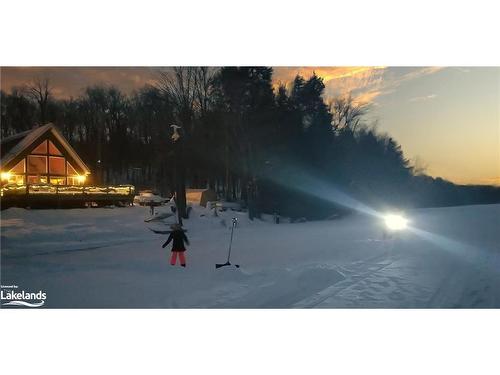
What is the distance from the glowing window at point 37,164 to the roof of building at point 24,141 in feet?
1.84

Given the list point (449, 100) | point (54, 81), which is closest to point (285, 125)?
point (449, 100)

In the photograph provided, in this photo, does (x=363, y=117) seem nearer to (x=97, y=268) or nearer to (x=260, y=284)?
(x=260, y=284)

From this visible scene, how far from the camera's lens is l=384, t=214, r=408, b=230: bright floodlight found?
7.32 metres

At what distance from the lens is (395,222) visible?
7387 millimetres

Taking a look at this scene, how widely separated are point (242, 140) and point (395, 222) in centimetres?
391

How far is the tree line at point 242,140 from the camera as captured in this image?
639cm

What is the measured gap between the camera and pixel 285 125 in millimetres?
9211

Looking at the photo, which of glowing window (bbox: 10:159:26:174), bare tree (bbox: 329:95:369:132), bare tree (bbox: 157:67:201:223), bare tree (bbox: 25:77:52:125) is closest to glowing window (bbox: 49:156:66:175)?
glowing window (bbox: 10:159:26:174)

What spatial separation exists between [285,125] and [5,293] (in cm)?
681

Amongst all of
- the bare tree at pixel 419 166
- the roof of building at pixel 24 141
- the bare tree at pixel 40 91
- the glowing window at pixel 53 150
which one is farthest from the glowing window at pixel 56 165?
the bare tree at pixel 419 166

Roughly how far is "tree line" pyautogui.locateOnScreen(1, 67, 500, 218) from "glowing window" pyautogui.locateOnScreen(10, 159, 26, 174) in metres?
0.99

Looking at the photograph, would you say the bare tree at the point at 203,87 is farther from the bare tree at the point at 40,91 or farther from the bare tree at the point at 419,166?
the bare tree at the point at 419,166

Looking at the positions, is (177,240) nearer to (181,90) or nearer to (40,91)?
(181,90)

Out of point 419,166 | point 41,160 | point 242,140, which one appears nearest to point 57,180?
point 41,160
